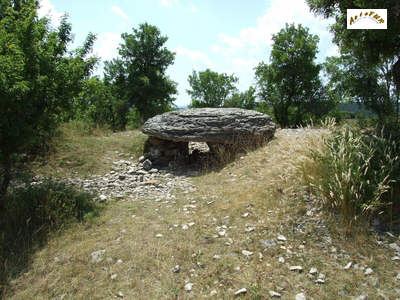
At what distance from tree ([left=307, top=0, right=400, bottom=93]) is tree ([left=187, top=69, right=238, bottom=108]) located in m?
14.6

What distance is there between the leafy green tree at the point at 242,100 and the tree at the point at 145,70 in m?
6.65

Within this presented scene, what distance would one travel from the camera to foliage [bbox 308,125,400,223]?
142 inches

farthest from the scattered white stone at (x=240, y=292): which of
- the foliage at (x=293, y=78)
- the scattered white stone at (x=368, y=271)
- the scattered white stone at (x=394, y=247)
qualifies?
the foliage at (x=293, y=78)

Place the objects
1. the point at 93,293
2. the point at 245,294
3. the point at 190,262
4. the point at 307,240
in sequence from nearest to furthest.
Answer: the point at 245,294 → the point at 93,293 → the point at 190,262 → the point at 307,240

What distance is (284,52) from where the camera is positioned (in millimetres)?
16766

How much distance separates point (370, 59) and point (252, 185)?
4.47 m

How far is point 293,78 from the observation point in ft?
55.4

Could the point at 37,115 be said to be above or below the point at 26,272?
above

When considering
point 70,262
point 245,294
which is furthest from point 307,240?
point 70,262

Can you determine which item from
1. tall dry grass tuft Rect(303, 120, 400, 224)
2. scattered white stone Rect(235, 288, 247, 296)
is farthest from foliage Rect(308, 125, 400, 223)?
scattered white stone Rect(235, 288, 247, 296)

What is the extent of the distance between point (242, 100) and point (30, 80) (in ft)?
61.5

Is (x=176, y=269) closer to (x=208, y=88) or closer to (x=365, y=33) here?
(x=365, y=33)

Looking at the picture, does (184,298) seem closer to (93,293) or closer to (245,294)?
(245,294)

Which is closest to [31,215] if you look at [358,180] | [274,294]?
[274,294]
